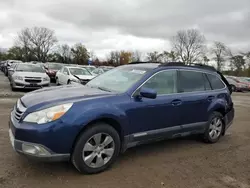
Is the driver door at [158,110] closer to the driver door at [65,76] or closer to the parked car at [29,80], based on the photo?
the parked car at [29,80]

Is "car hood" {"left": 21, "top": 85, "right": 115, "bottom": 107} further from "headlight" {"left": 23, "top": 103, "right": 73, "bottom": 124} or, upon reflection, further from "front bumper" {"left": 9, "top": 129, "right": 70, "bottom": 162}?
"front bumper" {"left": 9, "top": 129, "right": 70, "bottom": 162}

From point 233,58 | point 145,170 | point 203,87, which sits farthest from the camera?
point 233,58

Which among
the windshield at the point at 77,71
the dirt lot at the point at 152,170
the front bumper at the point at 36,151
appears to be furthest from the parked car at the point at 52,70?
the front bumper at the point at 36,151

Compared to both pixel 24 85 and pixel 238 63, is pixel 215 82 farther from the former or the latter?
pixel 238 63

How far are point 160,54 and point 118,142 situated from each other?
265 ft

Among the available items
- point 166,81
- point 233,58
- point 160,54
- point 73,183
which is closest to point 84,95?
point 73,183

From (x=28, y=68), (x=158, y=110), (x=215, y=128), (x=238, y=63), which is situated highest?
(x=238, y=63)

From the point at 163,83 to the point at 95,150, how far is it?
69.1 inches

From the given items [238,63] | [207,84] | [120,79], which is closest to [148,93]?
[120,79]

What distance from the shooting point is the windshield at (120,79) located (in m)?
4.36

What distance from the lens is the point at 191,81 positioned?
17.0 feet

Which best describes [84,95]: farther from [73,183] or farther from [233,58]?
[233,58]

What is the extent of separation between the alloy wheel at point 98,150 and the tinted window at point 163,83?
1147mm

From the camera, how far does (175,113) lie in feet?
15.2
